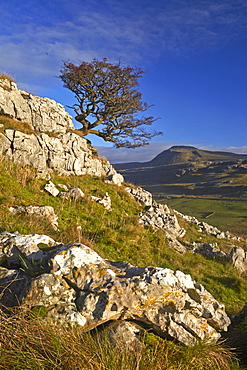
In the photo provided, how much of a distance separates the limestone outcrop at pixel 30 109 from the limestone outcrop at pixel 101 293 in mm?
19867

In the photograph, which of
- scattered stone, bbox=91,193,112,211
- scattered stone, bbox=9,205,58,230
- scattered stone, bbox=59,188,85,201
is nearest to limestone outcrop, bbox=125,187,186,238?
scattered stone, bbox=91,193,112,211

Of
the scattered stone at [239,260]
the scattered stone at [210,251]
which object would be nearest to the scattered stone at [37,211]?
the scattered stone at [210,251]

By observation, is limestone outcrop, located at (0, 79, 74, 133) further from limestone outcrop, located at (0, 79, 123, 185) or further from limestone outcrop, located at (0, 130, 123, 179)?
limestone outcrop, located at (0, 130, 123, 179)

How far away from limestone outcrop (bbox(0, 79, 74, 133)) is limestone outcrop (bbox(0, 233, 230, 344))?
1987 centimetres

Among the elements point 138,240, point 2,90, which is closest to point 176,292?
point 138,240

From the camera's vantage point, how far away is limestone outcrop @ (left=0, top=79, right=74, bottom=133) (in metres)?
21.4

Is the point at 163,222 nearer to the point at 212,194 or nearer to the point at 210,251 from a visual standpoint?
the point at 210,251

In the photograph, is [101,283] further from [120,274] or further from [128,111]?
[128,111]

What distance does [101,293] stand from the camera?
12.9 feet

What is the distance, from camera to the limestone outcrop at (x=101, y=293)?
3.72m

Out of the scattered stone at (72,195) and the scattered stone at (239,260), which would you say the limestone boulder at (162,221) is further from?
the scattered stone at (72,195)

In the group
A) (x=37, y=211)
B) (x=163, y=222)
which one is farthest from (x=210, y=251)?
(x=37, y=211)

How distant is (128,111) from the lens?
29.5 metres

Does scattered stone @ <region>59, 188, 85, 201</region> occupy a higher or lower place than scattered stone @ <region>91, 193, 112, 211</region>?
higher
